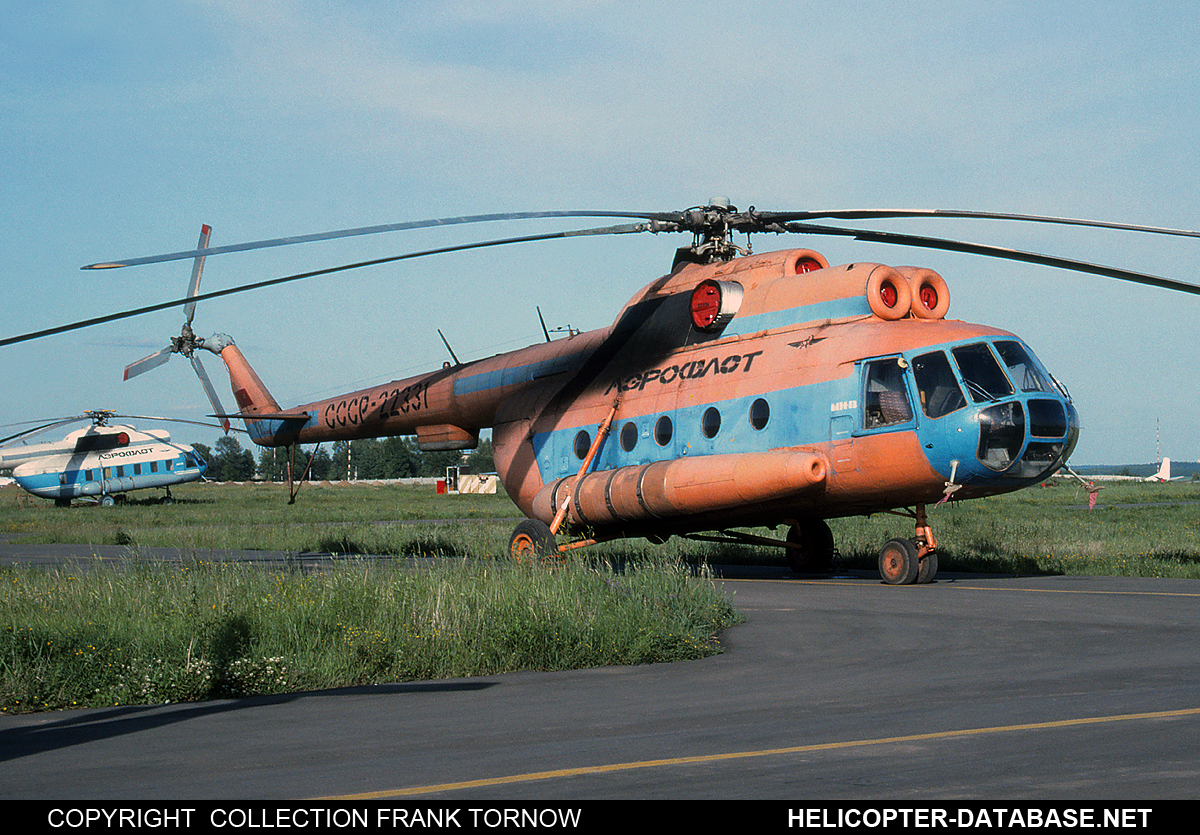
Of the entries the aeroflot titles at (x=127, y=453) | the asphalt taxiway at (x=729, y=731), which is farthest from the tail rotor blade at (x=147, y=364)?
the aeroflot titles at (x=127, y=453)

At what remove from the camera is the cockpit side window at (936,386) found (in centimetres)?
1494

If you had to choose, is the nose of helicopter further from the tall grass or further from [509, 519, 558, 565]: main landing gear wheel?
[509, 519, 558, 565]: main landing gear wheel

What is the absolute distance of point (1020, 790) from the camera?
5203 mm

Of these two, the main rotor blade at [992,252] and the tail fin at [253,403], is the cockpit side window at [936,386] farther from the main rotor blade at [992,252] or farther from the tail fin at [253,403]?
the tail fin at [253,403]

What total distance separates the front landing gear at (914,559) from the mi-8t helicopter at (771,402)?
31 mm

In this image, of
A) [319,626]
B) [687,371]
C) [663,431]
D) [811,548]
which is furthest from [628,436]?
[319,626]

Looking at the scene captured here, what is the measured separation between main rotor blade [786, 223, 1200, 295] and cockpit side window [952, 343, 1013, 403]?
54.5 inches

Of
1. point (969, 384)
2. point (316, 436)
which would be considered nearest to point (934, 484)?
point (969, 384)

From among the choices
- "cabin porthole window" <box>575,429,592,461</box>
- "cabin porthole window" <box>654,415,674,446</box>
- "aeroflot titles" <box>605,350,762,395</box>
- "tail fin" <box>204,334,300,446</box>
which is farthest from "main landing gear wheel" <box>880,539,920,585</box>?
"tail fin" <box>204,334,300,446</box>

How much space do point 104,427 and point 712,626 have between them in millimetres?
60512

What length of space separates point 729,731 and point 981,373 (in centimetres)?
959

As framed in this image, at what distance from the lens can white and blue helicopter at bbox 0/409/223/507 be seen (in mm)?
62969

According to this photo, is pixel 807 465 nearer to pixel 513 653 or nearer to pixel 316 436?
pixel 513 653
